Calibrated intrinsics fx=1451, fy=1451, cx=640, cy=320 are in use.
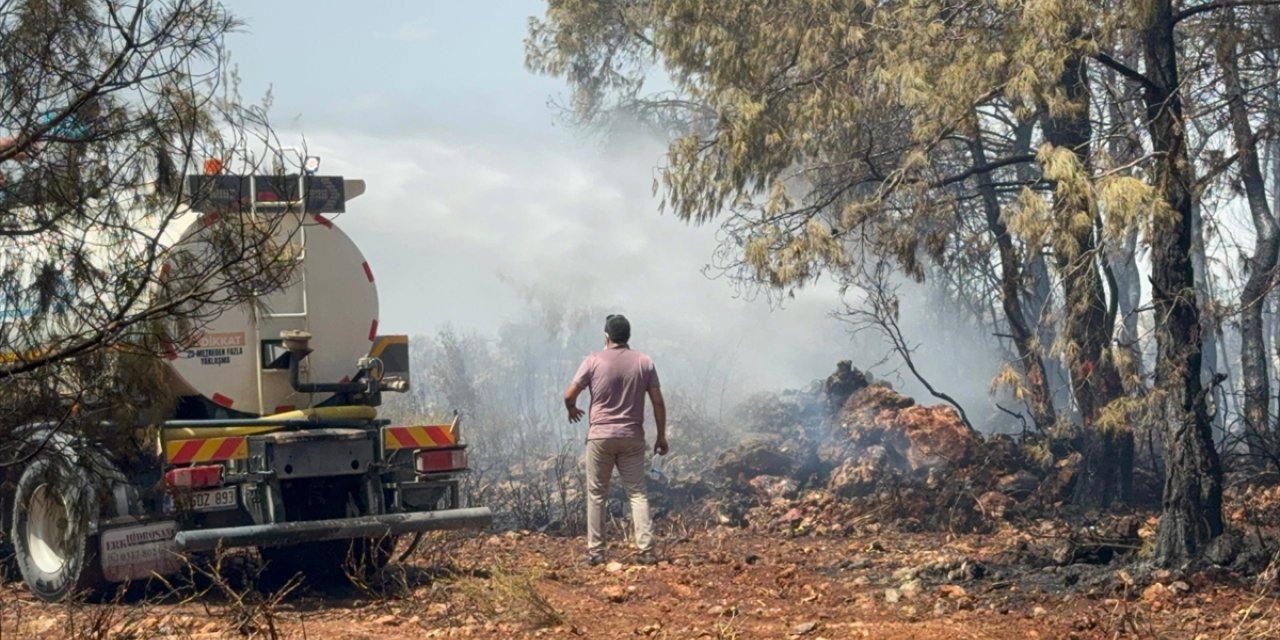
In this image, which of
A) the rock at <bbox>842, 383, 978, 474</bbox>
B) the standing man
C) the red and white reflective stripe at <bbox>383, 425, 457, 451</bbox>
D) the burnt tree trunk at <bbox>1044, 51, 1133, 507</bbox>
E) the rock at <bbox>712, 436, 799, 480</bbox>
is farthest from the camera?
the rock at <bbox>712, 436, 799, 480</bbox>

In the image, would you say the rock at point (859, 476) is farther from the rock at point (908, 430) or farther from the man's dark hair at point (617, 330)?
the man's dark hair at point (617, 330)

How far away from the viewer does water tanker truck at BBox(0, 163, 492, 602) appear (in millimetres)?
8289

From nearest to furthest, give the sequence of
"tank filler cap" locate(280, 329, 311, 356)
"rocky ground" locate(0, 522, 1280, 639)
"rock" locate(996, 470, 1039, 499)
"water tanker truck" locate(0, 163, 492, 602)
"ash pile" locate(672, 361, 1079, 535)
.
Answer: "rocky ground" locate(0, 522, 1280, 639) → "water tanker truck" locate(0, 163, 492, 602) → "tank filler cap" locate(280, 329, 311, 356) → "ash pile" locate(672, 361, 1079, 535) → "rock" locate(996, 470, 1039, 499)

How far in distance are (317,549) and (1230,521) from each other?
670 centimetres

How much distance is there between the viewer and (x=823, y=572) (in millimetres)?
10070

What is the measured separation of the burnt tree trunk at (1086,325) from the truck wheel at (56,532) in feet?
20.3

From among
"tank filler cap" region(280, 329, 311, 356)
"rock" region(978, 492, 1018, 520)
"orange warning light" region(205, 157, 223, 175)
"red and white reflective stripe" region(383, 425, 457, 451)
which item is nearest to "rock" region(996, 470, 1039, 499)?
"rock" region(978, 492, 1018, 520)

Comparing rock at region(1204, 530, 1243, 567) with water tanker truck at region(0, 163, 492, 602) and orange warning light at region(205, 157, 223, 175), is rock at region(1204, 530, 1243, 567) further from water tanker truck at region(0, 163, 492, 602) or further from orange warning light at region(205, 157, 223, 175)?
orange warning light at region(205, 157, 223, 175)

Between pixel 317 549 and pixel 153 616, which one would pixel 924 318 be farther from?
pixel 153 616

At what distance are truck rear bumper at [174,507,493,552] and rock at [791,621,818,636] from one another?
8.10 ft

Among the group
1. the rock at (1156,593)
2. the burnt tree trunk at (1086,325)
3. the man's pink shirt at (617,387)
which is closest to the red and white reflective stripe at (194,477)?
the man's pink shirt at (617,387)

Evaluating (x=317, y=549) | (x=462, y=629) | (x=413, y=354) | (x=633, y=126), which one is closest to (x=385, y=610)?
(x=462, y=629)

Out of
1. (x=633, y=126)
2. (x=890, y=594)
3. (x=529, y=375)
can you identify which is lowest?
(x=890, y=594)

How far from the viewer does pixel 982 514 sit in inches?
475
